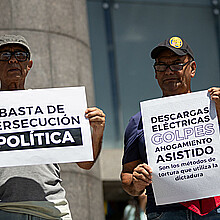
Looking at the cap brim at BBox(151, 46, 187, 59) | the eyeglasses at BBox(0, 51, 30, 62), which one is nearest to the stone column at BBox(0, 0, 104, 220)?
the eyeglasses at BBox(0, 51, 30, 62)

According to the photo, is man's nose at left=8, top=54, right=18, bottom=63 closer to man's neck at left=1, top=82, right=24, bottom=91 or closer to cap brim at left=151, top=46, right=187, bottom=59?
man's neck at left=1, top=82, right=24, bottom=91

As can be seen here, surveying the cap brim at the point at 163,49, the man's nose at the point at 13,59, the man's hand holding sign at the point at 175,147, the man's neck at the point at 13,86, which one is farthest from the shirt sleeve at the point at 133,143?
the man's nose at the point at 13,59

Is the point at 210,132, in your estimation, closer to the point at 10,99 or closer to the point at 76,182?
the point at 10,99

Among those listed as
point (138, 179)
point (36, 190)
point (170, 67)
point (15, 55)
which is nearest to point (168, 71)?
point (170, 67)

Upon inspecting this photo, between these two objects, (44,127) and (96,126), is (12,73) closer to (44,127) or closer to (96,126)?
(44,127)

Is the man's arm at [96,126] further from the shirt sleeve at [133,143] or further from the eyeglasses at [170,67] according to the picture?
the eyeglasses at [170,67]

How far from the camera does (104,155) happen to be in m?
11.2

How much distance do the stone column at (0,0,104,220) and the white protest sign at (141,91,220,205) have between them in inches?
137

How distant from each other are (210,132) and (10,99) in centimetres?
137

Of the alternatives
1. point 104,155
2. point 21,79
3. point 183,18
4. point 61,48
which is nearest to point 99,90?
point 104,155

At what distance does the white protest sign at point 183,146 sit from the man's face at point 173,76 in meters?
0.08

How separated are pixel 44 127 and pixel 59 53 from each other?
3.87 meters

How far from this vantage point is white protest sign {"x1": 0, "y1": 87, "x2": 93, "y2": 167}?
4500mm

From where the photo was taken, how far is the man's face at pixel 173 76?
4609mm
